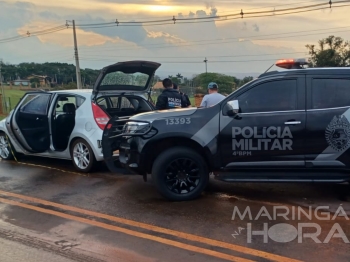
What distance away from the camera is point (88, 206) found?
5.71 metres

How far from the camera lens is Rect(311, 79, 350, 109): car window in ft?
18.0

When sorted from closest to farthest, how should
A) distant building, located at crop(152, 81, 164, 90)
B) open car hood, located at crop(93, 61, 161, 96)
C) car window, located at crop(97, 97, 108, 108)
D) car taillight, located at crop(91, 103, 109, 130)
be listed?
open car hood, located at crop(93, 61, 161, 96) → car taillight, located at crop(91, 103, 109, 130) → car window, located at crop(97, 97, 108, 108) → distant building, located at crop(152, 81, 164, 90)

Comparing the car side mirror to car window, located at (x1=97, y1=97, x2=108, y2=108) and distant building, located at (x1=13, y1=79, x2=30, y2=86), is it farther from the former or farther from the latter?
distant building, located at (x1=13, y1=79, x2=30, y2=86)

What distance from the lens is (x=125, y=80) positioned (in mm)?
7898

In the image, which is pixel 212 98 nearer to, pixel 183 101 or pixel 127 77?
pixel 183 101

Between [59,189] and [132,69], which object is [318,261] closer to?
[59,189]

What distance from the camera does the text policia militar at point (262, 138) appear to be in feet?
18.2

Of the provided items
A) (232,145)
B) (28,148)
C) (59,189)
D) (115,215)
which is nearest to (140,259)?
(115,215)

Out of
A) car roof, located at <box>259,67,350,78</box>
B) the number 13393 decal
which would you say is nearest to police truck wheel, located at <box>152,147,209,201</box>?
the number 13393 decal

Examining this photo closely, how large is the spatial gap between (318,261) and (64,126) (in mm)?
5670

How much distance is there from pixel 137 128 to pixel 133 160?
46 centimetres

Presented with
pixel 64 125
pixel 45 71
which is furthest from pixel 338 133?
pixel 45 71

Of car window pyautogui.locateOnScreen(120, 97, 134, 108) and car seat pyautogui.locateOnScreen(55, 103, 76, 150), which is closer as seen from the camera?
car seat pyautogui.locateOnScreen(55, 103, 76, 150)

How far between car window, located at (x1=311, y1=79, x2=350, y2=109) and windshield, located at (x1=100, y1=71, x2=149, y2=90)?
140 inches
